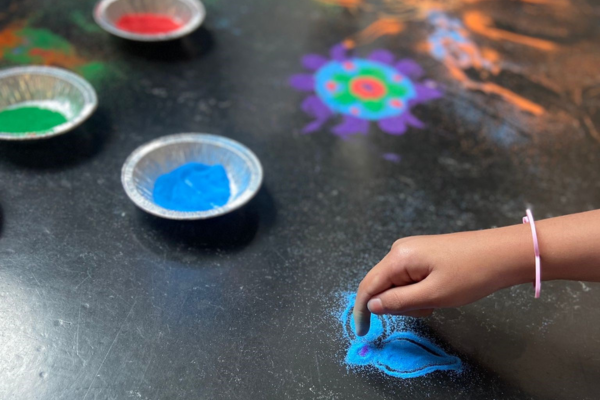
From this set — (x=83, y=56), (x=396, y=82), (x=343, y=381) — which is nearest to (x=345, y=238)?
(x=343, y=381)

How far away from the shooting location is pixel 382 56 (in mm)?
1831

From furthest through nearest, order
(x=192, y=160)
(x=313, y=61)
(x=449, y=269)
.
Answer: (x=313, y=61) < (x=192, y=160) < (x=449, y=269)

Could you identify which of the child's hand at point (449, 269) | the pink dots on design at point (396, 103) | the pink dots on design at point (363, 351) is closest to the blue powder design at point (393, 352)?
the pink dots on design at point (363, 351)

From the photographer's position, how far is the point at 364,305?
94 cm

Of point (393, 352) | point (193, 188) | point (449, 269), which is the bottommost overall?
point (393, 352)

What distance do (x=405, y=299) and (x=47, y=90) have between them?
3.76 feet

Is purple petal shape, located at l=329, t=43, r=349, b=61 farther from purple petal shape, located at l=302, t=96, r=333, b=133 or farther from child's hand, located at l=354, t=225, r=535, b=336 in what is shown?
child's hand, located at l=354, t=225, r=535, b=336

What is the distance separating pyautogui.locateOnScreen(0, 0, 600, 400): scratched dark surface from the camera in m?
0.95

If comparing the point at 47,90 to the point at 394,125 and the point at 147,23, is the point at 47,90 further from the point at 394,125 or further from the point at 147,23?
the point at 394,125

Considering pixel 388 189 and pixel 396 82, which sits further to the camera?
pixel 396 82

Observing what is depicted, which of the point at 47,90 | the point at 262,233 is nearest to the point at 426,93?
the point at 262,233

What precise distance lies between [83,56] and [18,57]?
0.18m

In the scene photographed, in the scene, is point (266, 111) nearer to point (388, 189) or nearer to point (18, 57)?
point (388, 189)

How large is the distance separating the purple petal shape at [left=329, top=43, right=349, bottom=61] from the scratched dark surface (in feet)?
0.12
